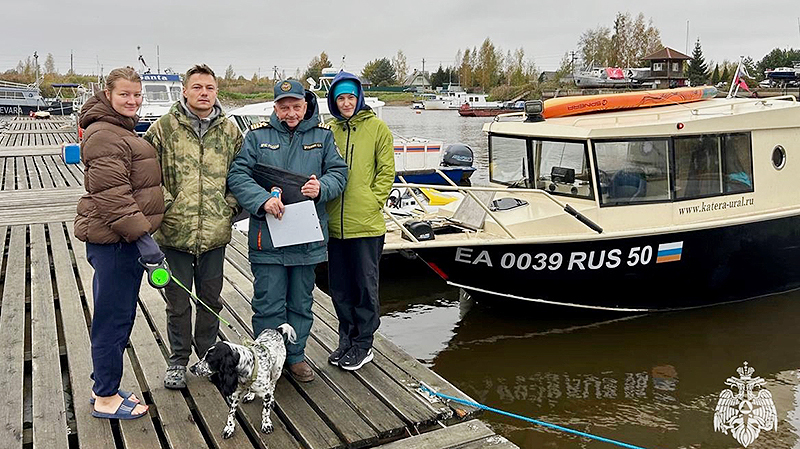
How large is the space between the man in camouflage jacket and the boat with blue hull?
311 centimetres

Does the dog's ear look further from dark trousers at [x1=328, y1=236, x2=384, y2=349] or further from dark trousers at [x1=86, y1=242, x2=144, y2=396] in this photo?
dark trousers at [x1=328, y1=236, x2=384, y2=349]

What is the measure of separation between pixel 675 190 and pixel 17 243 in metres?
7.39

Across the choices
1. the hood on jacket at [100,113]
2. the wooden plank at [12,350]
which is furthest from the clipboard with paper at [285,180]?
the wooden plank at [12,350]

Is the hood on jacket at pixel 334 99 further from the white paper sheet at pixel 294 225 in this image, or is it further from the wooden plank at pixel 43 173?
the wooden plank at pixel 43 173

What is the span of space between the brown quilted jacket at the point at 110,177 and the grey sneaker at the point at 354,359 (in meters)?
1.60

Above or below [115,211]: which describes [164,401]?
below

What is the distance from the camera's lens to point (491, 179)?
8.13 metres

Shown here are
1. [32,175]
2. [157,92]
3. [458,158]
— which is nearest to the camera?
[32,175]

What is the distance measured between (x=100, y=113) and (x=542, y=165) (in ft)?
17.7

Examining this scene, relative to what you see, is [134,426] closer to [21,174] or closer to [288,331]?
[288,331]

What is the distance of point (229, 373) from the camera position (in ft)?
10.7

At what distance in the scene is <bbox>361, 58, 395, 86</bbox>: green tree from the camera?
104500 millimetres

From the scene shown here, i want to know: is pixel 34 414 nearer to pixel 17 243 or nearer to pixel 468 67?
pixel 17 243

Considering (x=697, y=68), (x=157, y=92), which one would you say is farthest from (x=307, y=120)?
(x=697, y=68)
